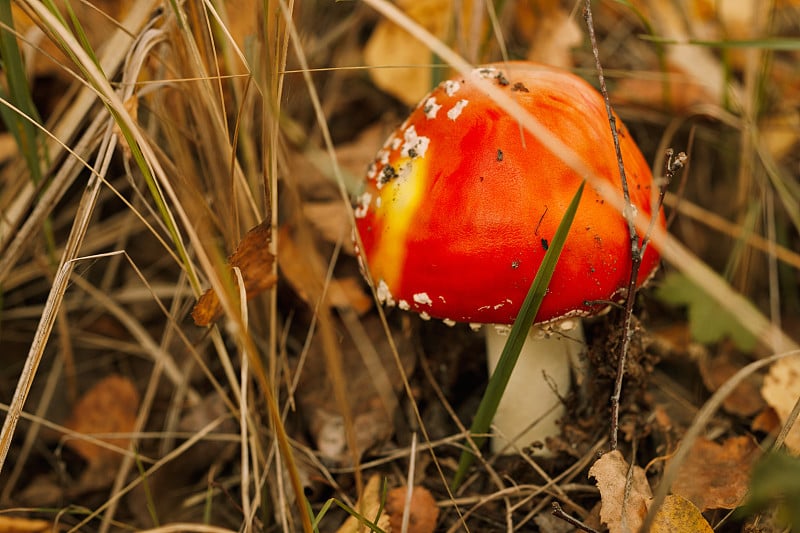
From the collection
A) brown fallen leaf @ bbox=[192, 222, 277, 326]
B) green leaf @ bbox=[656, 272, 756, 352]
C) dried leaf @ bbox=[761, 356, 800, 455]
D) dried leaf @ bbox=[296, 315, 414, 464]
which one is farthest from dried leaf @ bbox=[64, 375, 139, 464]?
dried leaf @ bbox=[761, 356, 800, 455]

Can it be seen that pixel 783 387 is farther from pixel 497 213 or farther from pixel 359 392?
pixel 359 392

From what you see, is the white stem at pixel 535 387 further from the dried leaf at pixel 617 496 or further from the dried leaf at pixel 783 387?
the dried leaf at pixel 783 387

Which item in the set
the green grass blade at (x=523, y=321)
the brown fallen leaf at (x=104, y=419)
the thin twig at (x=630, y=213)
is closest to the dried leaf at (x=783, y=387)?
the thin twig at (x=630, y=213)

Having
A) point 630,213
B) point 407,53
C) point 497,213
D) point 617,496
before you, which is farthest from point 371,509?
point 407,53

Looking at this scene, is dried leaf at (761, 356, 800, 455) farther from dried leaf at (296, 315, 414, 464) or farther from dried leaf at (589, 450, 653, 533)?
dried leaf at (296, 315, 414, 464)

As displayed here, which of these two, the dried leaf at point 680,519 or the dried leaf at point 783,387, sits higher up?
the dried leaf at point 783,387
